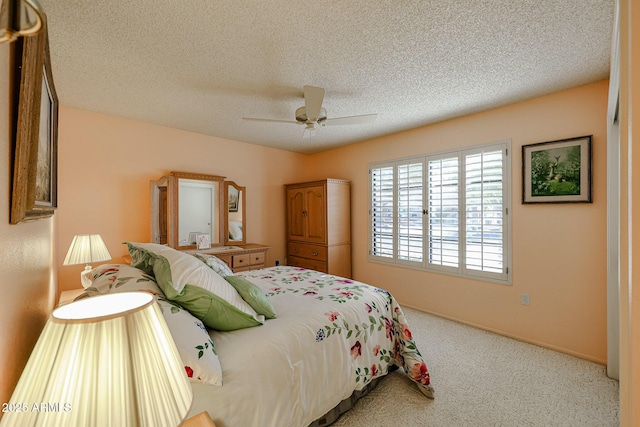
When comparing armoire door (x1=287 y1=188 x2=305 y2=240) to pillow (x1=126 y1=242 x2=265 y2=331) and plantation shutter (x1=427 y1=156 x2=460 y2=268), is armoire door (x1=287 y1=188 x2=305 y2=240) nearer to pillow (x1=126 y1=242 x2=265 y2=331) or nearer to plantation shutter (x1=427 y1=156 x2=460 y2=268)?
plantation shutter (x1=427 y1=156 x2=460 y2=268)

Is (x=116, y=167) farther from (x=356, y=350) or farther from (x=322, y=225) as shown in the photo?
(x=356, y=350)

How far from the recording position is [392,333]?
2.14 m

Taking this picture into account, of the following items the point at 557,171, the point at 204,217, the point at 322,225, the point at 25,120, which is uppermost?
the point at 557,171

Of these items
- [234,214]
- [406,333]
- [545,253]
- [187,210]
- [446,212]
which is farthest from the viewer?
[234,214]

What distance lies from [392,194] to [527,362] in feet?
7.71

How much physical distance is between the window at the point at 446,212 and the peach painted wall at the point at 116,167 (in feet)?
7.61

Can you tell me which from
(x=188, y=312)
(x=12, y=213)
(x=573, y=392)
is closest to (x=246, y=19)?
(x=12, y=213)

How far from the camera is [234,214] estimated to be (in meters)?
4.02

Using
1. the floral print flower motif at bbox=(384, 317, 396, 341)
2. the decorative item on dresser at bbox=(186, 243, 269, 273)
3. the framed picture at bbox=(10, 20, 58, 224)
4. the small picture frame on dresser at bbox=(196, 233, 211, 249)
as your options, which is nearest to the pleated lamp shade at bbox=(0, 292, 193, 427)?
the framed picture at bbox=(10, 20, 58, 224)

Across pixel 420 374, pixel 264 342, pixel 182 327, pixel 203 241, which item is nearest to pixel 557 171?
pixel 420 374

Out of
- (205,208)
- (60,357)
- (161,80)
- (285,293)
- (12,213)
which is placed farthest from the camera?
(205,208)

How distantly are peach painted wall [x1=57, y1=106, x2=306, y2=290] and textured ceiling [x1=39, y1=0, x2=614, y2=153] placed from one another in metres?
0.29

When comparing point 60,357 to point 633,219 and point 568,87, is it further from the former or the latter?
point 568,87

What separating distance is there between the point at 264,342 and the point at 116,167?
2922mm
